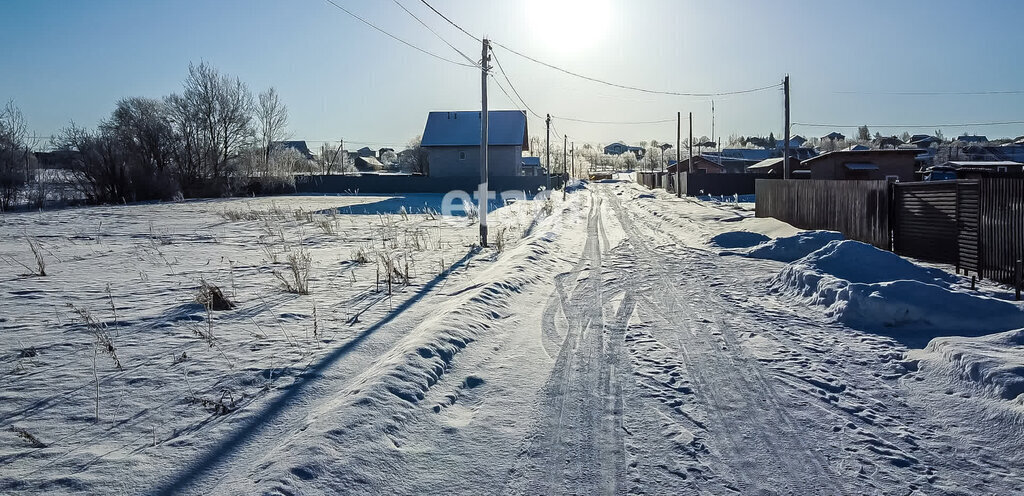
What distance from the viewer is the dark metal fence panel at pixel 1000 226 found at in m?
9.40

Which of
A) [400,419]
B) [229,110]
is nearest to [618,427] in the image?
[400,419]

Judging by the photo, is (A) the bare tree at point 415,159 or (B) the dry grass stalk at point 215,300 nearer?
(B) the dry grass stalk at point 215,300

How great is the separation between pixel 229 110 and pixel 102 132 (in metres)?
12.0

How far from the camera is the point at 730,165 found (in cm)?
8925

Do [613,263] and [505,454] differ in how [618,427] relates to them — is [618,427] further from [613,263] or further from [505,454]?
[613,263]

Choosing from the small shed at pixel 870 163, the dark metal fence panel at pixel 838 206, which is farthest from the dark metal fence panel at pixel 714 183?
the dark metal fence panel at pixel 838 206

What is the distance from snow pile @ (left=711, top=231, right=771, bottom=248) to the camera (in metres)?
15.3

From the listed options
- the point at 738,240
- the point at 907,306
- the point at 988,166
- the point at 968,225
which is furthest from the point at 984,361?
the point at 988,166

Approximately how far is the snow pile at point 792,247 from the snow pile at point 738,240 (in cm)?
130

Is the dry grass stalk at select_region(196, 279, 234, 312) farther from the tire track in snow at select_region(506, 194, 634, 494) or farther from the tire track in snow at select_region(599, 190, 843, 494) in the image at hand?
the tire track in snow at select_region(599, 190, 843, 494)

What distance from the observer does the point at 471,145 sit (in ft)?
175

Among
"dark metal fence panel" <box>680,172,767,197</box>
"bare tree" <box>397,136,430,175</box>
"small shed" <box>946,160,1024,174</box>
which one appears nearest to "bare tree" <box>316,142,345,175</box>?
"bare tree" <box>397,136,430,175</box>

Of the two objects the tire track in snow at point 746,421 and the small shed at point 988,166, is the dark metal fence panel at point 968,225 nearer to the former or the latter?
the tire track in snow at point 746,421

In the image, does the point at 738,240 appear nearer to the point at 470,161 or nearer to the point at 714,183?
the point at 714,183
